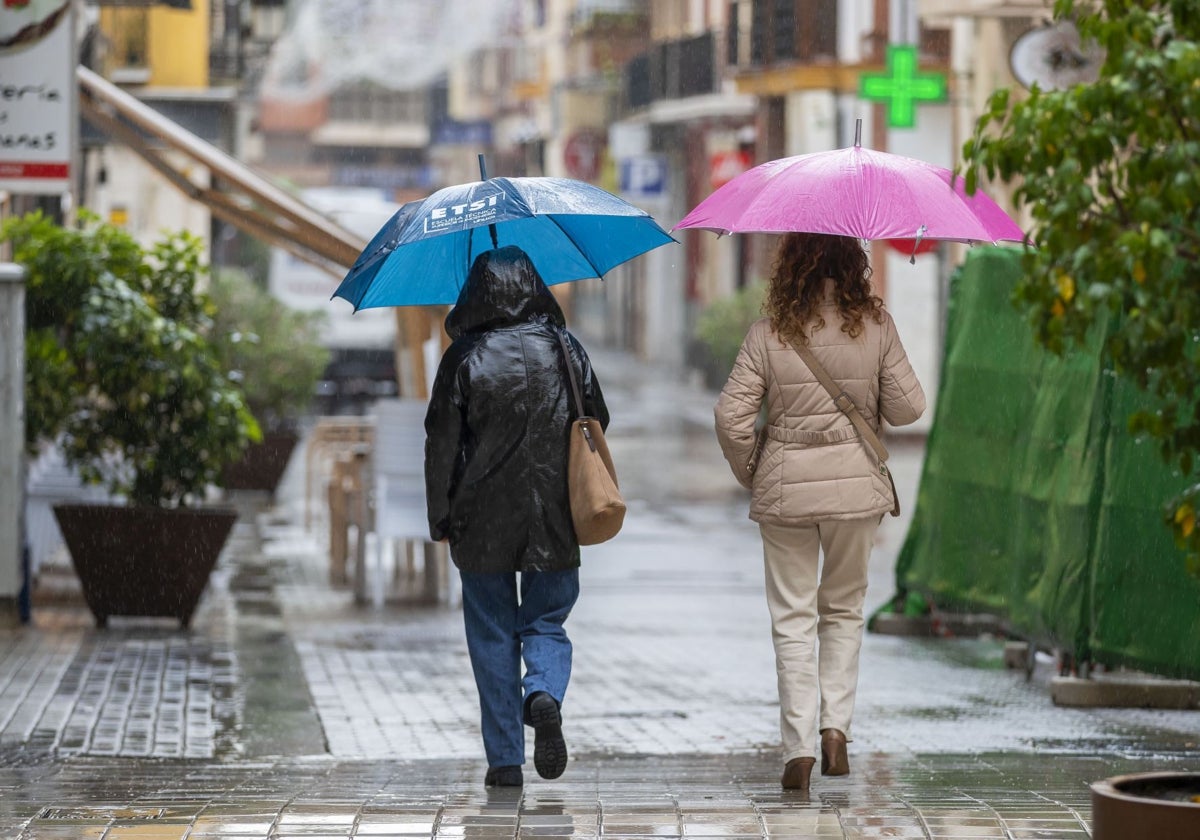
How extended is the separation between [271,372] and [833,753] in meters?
13.9

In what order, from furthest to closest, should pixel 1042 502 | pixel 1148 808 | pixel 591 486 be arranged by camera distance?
pixel 1042 502, pixel 591 486, pixel 1148 808

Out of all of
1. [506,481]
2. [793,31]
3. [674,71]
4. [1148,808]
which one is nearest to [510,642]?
[506,481]

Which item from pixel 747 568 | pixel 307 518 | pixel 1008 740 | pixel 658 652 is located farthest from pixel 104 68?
pixel 1008 740

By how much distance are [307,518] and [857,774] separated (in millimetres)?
10437

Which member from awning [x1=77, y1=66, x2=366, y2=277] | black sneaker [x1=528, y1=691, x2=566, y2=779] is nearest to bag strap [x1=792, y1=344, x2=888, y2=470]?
black sneaker [x1=528, y1=691, x2=566, y2=779]

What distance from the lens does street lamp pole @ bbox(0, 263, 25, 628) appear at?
1086cm

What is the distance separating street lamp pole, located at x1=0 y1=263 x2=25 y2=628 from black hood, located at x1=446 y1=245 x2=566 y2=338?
4652 millimetres

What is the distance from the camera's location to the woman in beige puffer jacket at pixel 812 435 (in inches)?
266

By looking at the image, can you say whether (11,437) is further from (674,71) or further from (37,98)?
Result: (674,71)

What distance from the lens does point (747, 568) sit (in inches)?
597

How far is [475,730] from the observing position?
28.0 ft

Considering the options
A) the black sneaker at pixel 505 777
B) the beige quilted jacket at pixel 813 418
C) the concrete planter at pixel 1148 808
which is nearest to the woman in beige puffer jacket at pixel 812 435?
the beige quilted jacket at pixel 813 418

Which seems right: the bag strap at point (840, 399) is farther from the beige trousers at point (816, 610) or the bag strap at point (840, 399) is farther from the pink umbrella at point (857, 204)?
the pink umbrella at point (857, 204)

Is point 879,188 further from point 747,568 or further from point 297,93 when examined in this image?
point 297,93
